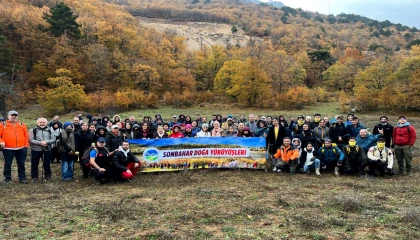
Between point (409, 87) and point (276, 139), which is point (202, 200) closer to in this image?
point (276, 139)

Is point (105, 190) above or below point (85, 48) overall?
below

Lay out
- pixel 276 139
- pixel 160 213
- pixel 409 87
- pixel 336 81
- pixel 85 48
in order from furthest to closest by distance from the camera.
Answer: pixel 336 81 → pixel 85 48 → pixel 409 87 → pixel 276 139 → pixel 160 213

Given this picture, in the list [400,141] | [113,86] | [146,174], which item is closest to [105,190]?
[146,174]

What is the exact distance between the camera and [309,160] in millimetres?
9492

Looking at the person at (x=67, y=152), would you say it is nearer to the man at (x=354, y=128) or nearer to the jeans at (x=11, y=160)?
the jeans at (x=11, y=160)

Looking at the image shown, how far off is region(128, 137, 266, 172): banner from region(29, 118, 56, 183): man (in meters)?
2.38

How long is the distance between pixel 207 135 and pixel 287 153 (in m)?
2.78

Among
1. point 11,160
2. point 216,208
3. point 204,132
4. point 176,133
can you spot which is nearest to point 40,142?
point 11,160

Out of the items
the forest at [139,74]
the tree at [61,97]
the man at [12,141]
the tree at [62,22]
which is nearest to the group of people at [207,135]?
the man at [12,141]

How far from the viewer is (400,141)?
9.56 metres

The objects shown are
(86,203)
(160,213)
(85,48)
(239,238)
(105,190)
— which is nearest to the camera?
(239,238)

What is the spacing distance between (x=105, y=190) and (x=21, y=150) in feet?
8.77

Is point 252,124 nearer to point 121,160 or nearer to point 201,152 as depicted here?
point 201,152

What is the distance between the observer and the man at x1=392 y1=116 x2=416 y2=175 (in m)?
9.48
